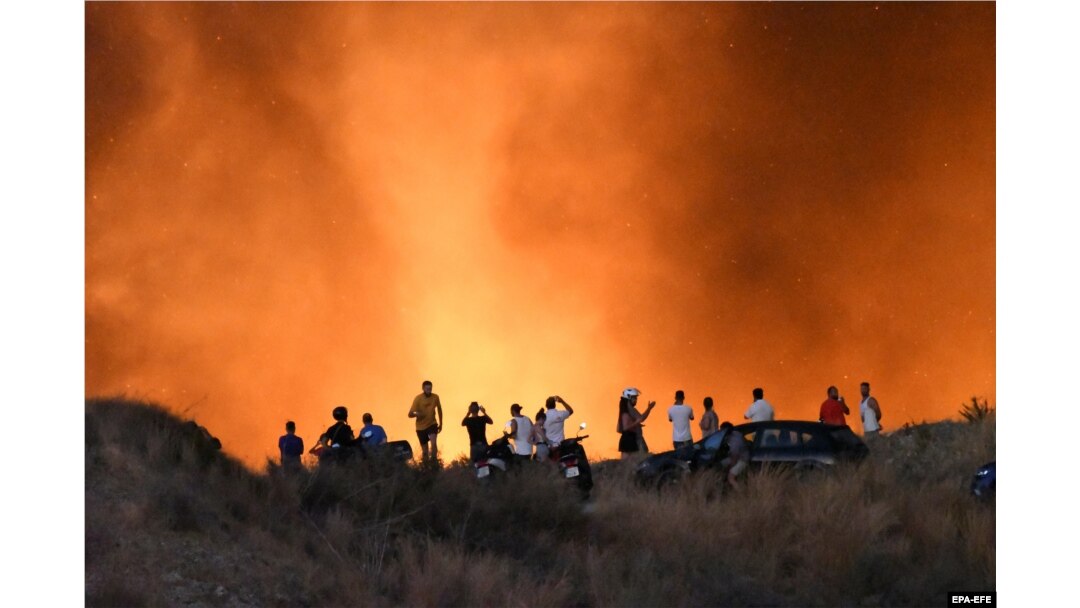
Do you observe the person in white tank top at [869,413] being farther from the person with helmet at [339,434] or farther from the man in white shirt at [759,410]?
the person with helmet at [339,434]

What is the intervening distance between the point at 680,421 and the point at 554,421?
2.39 meters

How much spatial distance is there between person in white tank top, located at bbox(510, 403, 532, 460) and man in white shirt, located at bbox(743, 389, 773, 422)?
3851mm

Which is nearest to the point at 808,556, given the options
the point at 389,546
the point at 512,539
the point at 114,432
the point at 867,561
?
the point at 867,561

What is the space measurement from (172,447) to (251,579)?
299 centimetres

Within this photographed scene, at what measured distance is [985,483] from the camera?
20.0 m

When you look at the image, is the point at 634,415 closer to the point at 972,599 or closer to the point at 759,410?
the point at 759,410

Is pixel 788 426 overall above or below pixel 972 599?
above

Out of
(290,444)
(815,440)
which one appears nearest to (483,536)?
(290,444)

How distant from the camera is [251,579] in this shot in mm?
14273

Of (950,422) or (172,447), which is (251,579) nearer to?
(172,447)

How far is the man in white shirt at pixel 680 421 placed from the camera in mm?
23797

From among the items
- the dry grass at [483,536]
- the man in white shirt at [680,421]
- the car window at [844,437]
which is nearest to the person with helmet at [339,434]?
the dry grass at [483,536]

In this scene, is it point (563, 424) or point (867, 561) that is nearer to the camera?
point (867, 561)

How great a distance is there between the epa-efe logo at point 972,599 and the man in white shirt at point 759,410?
796 cm
